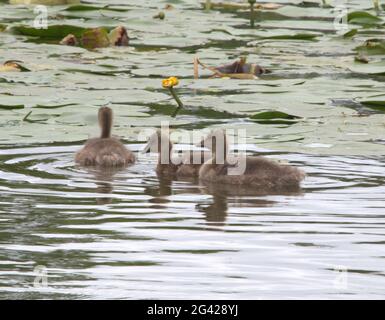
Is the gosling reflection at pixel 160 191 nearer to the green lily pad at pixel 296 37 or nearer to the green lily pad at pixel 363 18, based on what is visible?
the green lily pad at pixel 296 37

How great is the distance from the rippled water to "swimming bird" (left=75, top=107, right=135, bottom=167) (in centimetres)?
14

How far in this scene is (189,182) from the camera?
399 inches

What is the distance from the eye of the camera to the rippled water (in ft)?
22.7

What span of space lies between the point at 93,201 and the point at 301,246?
1.85 meters

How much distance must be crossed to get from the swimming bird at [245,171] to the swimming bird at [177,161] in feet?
0.56

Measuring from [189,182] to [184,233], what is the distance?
2.19 m

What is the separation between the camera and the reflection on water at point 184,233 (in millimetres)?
6730

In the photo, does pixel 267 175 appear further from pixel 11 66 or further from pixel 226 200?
pixel 11 66

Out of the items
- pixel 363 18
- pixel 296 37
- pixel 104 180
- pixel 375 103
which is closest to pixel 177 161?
pixel 104 180

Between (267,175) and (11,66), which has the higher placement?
(11,66)

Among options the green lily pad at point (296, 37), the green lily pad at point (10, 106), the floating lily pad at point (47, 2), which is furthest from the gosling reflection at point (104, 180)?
the floating lily pad at point (47, 2)

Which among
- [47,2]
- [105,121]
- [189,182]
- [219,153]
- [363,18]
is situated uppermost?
[47,2]

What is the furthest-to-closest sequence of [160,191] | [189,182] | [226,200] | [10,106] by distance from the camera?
[10,106] → [189,182] → [160,191] → [226,200]

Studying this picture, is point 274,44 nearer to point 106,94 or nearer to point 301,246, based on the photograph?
point 106,94
